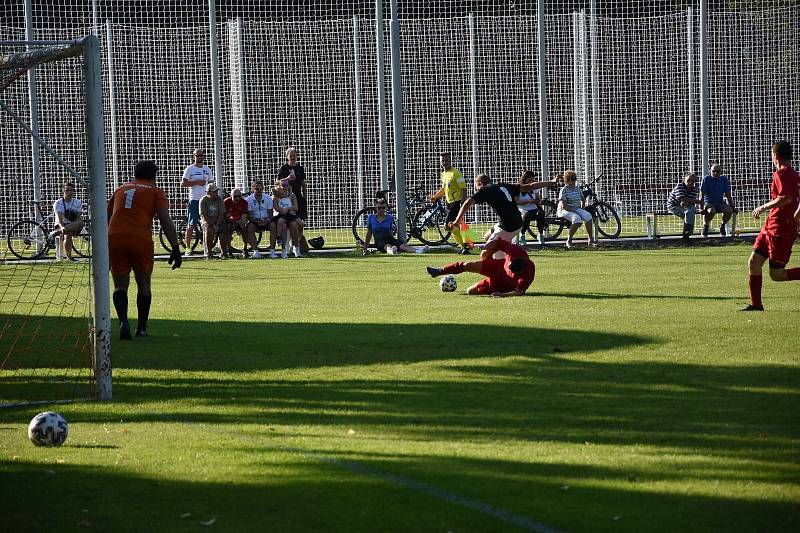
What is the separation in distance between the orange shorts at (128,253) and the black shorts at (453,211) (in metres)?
12.9

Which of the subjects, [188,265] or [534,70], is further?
[534,70]

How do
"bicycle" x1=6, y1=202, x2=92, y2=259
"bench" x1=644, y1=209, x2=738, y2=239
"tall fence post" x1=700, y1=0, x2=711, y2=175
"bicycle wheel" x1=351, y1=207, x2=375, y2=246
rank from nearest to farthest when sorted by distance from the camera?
"bicycle" x1=6, y1=202, x2=92, y2=259 < "bicycle wheel" x1=351, y1=207, x2=375, y2=246 < "bench" x1=644, y1=209, x2=738, y2=239 < "tall fence post" x1=700, y1=0, x2=711, y2=175

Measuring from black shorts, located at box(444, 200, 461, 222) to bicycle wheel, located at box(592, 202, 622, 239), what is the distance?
3.56m

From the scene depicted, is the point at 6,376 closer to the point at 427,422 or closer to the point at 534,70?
the point at 427,422

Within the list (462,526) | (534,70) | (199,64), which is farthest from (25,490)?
(534,70)

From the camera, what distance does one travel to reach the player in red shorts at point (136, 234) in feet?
44.9

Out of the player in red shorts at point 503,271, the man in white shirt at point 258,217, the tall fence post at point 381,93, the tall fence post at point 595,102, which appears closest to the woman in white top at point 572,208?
the tall fence post at point 381,93

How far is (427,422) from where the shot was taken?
27.6 feet

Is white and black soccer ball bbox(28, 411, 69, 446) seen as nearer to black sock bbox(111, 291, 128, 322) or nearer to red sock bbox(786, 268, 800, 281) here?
black sock bbox(111, 291, 128, 322)

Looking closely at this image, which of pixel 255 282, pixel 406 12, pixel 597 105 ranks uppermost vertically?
pixel 406 12

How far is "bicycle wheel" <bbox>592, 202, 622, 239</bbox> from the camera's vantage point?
2948cm

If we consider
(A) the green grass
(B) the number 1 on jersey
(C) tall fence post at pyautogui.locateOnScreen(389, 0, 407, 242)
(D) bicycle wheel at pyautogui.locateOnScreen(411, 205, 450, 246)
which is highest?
(C) tall fence post at pyautogui.locateOnScreen(389, 0, 407, 242)

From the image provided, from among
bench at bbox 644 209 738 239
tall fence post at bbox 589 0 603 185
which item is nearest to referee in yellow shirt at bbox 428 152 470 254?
bench at bbox 644 209 738 239

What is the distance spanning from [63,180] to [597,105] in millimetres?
13201
